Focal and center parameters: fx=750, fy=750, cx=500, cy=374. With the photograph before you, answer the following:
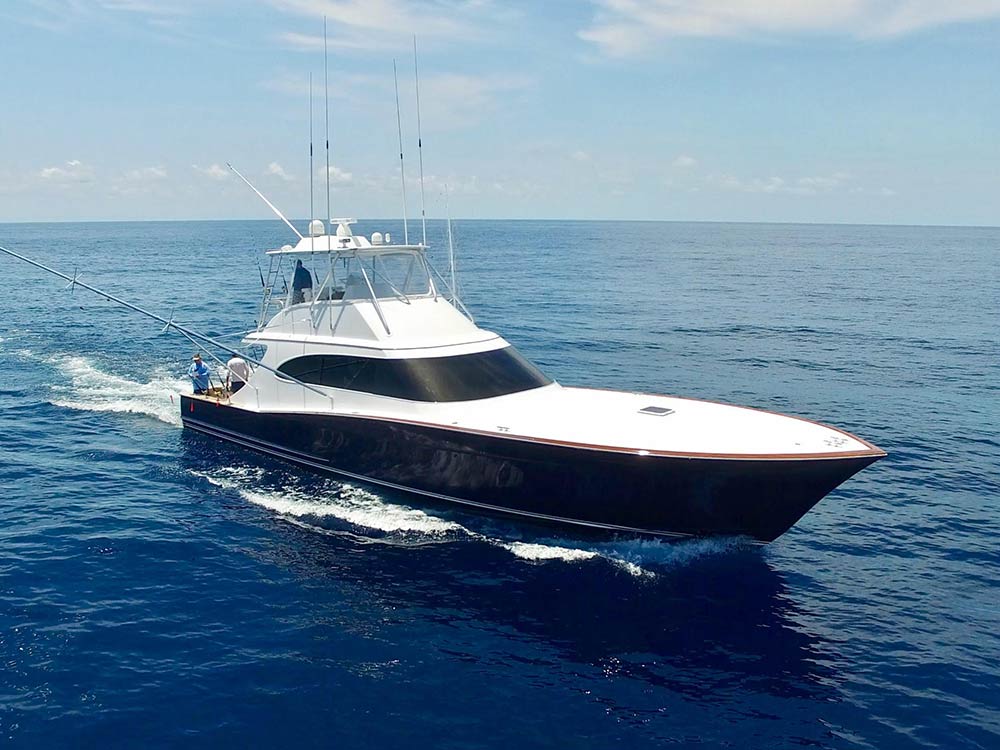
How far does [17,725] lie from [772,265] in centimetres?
8961

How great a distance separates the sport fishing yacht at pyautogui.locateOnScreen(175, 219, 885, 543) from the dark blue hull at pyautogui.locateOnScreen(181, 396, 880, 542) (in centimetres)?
3

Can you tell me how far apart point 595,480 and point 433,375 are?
184 inches

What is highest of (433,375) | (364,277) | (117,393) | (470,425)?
(364,277)

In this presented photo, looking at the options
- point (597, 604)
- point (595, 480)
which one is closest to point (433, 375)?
point (595, 480)

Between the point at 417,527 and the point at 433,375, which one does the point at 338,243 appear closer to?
the point at 433,375

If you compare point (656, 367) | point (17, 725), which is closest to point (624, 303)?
point (656, 367)

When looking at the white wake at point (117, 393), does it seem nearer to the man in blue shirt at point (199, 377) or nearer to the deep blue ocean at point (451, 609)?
the deep blue ocean at point (451, 609)

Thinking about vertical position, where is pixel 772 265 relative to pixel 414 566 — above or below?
above

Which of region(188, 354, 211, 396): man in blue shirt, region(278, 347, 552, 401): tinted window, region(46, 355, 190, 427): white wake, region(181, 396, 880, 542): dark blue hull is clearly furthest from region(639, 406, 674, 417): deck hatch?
region(46, 355, 190, 427): white wake

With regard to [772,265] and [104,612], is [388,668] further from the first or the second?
[772,265]

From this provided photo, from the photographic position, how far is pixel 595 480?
14.3 meters

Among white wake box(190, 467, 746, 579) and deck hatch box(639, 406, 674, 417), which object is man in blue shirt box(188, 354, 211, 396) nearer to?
white wake box(190, 467, 746, 579)

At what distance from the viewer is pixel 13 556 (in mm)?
14492

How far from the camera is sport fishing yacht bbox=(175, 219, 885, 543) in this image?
45.0 ft
